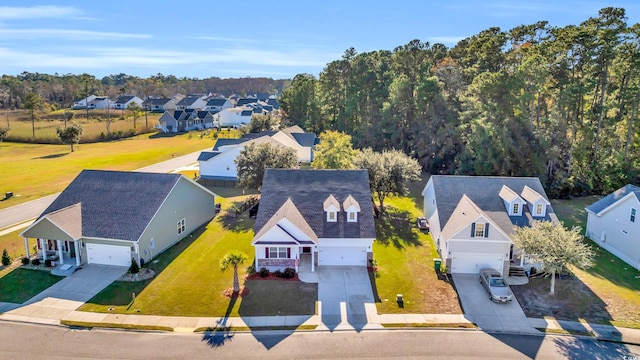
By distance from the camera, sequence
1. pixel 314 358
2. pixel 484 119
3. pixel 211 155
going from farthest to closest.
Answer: pixel 211 155 → pixel 484 119 → pixel 314 358

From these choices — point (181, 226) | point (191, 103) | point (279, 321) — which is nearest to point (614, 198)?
point (279, 321)

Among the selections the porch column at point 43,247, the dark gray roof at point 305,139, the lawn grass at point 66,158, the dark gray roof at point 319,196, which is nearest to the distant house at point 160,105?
the lawn grass at point 66,158

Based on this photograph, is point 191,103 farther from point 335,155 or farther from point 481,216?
point 481,216

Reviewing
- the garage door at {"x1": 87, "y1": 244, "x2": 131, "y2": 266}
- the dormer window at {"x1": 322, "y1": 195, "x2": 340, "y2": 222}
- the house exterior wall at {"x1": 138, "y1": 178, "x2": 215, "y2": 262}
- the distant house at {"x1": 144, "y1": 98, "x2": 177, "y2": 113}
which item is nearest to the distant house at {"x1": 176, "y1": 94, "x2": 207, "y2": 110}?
the distant house at {"x1": 144, "y1": 98, "x2": 177, "y2": 113}

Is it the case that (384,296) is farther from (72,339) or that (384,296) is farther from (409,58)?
(409,58)

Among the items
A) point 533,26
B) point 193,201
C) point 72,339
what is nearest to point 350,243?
point 193,201

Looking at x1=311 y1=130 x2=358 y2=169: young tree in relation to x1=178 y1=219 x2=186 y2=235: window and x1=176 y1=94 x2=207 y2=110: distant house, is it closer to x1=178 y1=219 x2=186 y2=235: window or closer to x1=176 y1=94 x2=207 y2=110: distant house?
x1=178 y1=219 x2=186 y2=235: window
